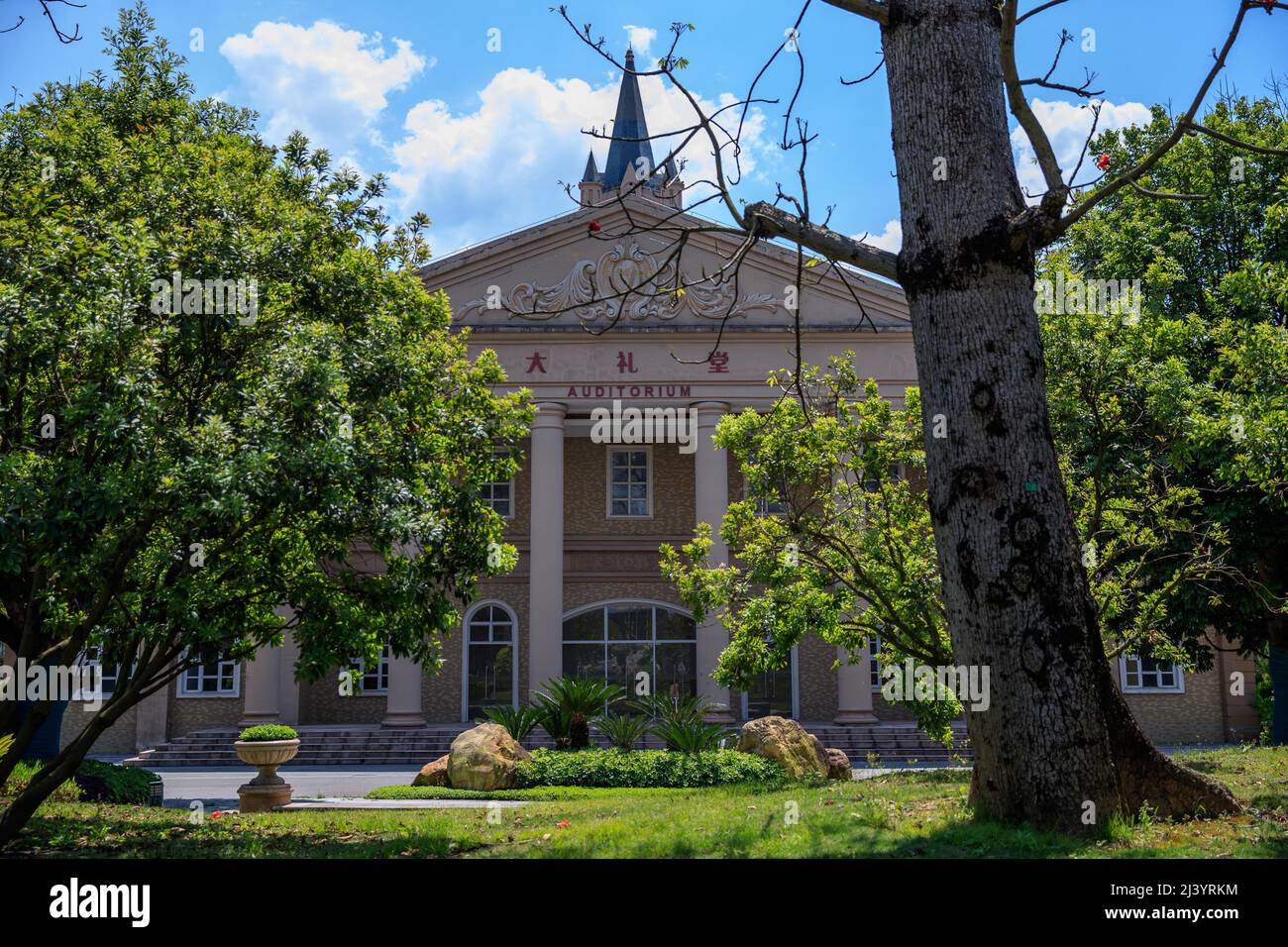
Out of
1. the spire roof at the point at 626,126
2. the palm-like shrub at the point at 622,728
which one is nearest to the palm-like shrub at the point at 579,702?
the palm-like shrub at the point at 622,728

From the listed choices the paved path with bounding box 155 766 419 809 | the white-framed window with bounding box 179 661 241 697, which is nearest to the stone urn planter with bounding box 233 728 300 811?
the paved path with bounding box 155 766 419 809

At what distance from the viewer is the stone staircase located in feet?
78.7

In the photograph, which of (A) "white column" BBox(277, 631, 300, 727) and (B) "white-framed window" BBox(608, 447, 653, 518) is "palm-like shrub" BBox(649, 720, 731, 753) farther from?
(A) "white column" BBox(277, 631, 300, 727)

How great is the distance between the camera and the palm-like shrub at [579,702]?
1923cm

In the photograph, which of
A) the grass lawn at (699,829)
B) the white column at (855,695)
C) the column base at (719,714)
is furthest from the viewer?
the white column at (855,695)

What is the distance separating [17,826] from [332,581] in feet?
9.80

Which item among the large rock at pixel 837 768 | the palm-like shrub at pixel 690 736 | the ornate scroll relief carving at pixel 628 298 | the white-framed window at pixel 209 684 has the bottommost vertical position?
the large rock at pixel 837 768

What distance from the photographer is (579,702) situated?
64.9 feet

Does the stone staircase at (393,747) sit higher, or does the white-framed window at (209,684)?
the white-framed window at (209,684)

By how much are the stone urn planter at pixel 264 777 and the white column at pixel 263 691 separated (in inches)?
413

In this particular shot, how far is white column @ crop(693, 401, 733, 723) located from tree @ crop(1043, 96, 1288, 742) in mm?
8953

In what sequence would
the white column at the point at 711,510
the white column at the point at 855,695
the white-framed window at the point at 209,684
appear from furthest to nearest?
the white-framed window at the point at 209,684
the white column at the point at 855,695
the white column at the point at 711,510

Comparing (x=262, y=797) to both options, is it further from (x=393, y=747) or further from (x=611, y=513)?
(x=611, y=513)

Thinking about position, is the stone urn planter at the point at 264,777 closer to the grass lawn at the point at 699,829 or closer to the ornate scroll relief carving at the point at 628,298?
the grass lawn at the point at 699,829
